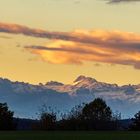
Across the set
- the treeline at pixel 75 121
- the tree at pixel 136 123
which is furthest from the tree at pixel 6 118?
the tree at pixel 136 123

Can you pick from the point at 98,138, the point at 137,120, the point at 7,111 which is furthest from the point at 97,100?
the point at 98,138

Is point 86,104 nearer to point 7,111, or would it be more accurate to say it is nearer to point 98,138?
point 7,111

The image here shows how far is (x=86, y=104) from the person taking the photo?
7025 cm

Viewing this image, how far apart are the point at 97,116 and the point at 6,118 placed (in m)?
9.15

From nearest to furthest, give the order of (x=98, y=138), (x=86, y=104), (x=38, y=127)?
(x=98, y=138)
(x=38, y=127)
(x=86, y=104)

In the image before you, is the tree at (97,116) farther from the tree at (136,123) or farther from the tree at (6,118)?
the tree at (6,118)

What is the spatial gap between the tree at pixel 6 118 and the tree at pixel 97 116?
23.5 ft

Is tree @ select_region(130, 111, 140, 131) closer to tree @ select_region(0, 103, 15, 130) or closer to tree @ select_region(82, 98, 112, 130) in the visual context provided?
tree @ select_region(82, 98, 112, 130)

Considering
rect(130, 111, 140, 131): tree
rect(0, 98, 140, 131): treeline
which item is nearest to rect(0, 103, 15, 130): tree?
rect(0, 98, 140, 131): treeline

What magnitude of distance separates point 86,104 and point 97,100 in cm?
1155

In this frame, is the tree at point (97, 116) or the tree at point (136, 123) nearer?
the tree at point (97, 116)

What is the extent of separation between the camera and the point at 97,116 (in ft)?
227

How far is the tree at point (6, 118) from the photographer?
64688mm

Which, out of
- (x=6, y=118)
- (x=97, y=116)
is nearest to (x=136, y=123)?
(x=97, y=116)
